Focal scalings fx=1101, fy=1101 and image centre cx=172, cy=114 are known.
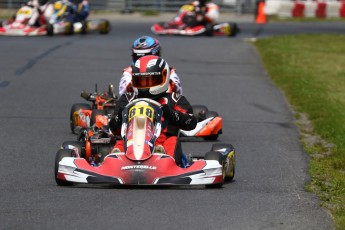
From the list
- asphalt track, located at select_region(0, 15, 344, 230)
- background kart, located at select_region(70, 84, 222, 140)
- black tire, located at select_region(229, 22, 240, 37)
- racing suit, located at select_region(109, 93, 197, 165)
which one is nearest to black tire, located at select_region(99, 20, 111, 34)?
asphalt track, located at select_region(0, 15, 344, 230)

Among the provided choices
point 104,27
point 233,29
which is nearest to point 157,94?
point 233,29

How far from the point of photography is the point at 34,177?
365 inches

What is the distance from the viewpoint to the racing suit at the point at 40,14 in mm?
27297

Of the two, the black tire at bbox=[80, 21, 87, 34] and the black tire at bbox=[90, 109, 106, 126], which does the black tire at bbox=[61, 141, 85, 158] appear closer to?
the black tire at bbox=[90, 109, 106, 126]

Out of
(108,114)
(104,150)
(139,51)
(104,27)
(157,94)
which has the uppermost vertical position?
(157,94)

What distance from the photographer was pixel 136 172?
865cm

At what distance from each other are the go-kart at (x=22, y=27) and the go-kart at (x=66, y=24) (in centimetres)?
31

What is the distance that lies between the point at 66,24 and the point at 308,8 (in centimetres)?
1261

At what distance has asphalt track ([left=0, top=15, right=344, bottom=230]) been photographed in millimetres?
7438

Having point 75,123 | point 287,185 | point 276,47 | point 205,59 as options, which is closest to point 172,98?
point 287,185

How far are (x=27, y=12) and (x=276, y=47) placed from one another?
6758 mm

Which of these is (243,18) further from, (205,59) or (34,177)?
(34,177)

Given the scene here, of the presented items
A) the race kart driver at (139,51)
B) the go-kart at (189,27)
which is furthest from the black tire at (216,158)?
the go-kart at (189,27)

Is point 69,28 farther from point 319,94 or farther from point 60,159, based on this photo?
A: point 60,159
